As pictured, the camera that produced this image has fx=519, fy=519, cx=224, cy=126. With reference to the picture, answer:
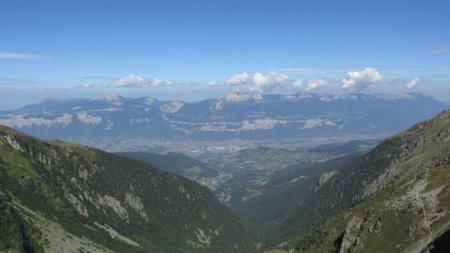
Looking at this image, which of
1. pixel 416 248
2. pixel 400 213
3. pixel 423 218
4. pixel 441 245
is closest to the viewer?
pixel 441 245

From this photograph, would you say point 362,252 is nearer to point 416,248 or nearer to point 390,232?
point 390,232

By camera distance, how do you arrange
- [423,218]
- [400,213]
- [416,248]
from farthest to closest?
[400,213]
[423,218]
[416,248]

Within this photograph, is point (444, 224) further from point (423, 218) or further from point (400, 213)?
point (400, 213)

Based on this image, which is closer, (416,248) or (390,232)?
(416,248)

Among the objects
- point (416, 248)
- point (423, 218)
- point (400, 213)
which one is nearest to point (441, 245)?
point (416, 248)

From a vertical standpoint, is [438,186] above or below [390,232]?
above

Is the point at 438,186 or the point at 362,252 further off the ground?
the point at 438,186

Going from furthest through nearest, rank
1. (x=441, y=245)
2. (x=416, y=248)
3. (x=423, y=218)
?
(x=423, y=218), (x=416, y=248), (x=441, y=245)

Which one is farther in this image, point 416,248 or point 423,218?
point 423,218

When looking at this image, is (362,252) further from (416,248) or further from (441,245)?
(441,245)

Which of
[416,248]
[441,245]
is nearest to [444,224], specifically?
[416,248]
